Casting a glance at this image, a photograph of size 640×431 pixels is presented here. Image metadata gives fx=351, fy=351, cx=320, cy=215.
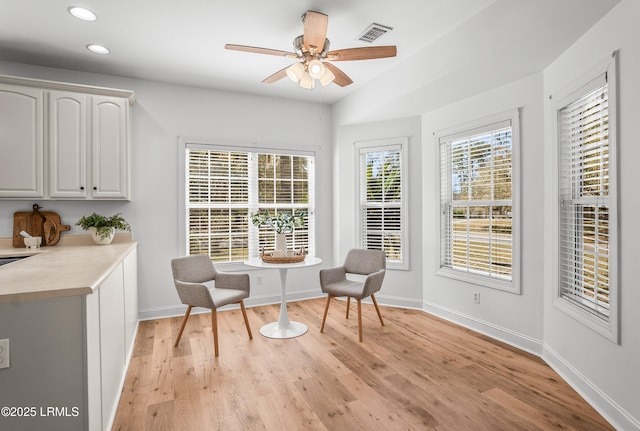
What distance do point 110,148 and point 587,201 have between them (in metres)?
4.10

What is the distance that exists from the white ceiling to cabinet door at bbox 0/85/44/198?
0.45 m

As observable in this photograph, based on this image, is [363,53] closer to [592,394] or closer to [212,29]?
[212,29]

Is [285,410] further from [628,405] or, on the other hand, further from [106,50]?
[106,50]

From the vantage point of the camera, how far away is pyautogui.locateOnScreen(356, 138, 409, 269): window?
441 centimetres

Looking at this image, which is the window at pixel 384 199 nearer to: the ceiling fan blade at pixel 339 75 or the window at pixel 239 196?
the window at pixel 239 196

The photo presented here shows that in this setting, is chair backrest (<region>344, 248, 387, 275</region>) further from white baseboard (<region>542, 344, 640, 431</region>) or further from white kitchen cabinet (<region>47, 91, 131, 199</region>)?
white kitchen cabinet (<region>47, 91, 131, 199</region>)

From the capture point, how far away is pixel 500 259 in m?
3.37

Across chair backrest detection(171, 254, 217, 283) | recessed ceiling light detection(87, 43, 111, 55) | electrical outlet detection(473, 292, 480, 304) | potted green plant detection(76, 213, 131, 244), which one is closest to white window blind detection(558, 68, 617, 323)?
electrical outlet detection(473, 292, 480, 304)

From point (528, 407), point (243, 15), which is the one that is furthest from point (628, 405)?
point (243, 15)

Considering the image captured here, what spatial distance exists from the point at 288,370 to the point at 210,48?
288 cm

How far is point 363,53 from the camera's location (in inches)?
100

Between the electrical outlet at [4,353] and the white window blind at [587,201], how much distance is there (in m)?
3.05

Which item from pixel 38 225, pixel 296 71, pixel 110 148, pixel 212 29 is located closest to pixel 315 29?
pixel 296 71

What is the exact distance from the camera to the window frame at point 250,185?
4.13 metres
